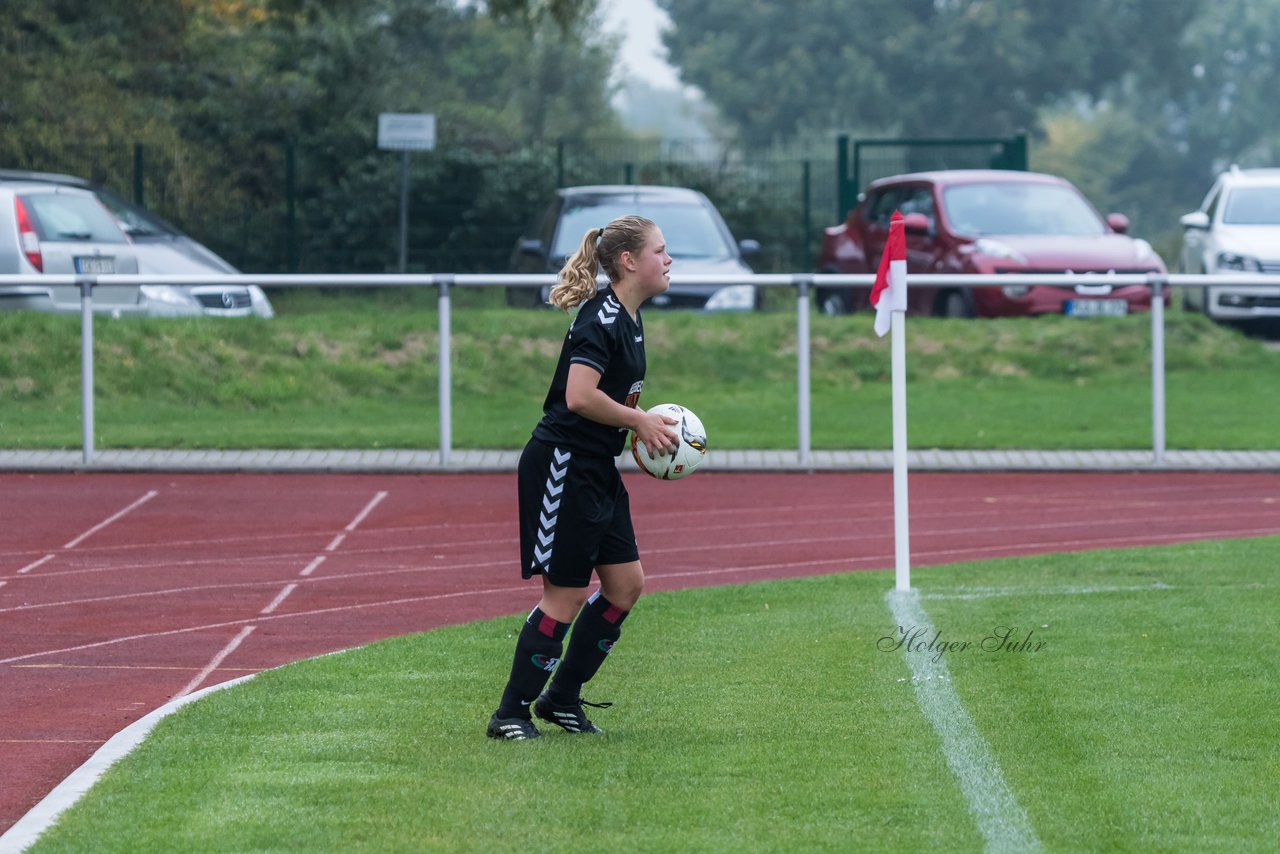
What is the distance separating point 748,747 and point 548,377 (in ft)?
39.0

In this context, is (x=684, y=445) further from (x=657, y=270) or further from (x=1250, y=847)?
(x=1250, y=847)

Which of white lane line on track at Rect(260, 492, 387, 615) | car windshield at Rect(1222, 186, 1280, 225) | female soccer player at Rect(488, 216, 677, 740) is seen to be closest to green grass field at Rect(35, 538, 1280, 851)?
female soccer player at Rect(488, 216, 677, 740)

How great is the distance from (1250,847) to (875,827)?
0.93 m

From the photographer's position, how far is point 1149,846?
513 centimetres

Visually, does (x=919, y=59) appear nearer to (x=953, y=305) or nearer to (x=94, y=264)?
(x=953, y=305)

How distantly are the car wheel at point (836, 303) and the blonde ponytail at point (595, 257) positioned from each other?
565 inches

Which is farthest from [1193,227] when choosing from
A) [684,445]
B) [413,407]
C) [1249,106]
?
[1249,106]

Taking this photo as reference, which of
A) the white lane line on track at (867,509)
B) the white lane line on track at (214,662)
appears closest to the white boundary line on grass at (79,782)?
the white lane line on track at (214,662)

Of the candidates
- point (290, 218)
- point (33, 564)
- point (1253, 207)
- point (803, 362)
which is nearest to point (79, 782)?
point (33, 564)

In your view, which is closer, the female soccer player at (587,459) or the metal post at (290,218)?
the female soccer player at (587,459)

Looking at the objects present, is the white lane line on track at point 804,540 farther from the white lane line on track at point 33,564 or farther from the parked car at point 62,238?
the parked car at point 62,238

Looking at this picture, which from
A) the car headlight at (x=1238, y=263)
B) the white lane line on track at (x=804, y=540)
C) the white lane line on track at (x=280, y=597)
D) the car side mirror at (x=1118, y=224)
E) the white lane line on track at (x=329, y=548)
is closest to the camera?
the white lane line on track at (x=280, y=597)

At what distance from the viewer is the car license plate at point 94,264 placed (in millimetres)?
17891

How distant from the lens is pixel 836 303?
20812 millimetres
